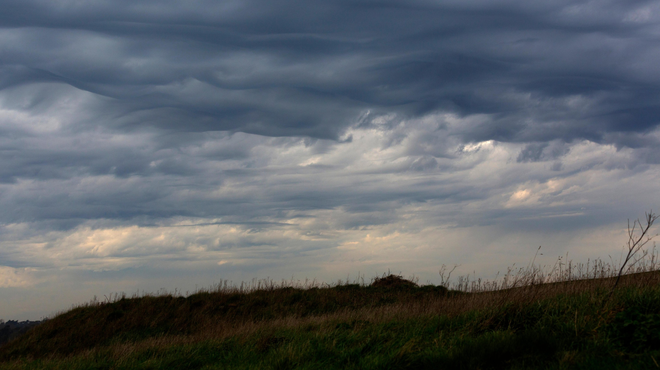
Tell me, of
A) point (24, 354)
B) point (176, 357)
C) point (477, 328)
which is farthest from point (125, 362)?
point (24, 354)

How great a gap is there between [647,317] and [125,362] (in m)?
12.3

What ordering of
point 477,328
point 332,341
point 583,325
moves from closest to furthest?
point 583,325 → point 477,328 → point 332,341

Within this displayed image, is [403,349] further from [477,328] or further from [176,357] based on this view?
[176,357]

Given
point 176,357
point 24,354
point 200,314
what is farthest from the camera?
point 200,314

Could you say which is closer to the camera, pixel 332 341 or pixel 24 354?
pixel 332 341

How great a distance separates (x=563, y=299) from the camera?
9.85 m

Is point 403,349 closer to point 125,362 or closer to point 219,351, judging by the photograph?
point 219,351

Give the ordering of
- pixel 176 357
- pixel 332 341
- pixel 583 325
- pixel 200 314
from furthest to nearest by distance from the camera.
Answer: pixel 200 314, pixel 176 357, pixel 332 341, pixel 583 325

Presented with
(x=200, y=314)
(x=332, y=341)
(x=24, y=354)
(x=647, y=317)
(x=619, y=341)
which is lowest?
(x=24, y=354)

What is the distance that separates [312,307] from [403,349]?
19819 mm

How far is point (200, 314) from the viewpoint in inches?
1040

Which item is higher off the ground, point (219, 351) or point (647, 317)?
point (647, 317)

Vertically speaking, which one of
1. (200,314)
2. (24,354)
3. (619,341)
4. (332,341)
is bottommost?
(24,354)

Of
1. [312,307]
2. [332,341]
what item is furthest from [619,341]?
[312,307]
